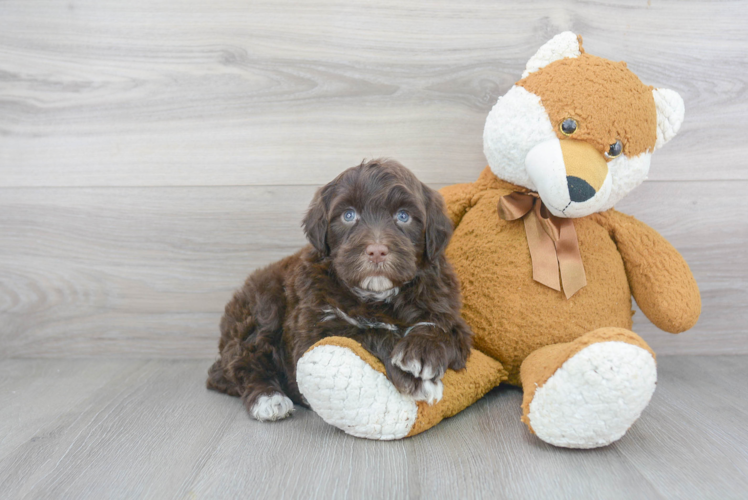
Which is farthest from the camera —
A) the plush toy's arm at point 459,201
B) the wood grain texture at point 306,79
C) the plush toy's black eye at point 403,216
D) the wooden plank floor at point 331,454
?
the wood grain texture at point 306,79

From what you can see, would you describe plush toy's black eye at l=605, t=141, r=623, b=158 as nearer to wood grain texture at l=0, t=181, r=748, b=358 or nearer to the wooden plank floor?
wood grain texture at l=0, t=181, r=748, b=358

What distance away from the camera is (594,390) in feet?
4.27

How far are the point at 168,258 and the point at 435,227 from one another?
4.07 ft

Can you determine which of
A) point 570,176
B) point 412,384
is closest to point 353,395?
point 412,384

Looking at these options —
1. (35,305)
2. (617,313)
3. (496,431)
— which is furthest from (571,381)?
(35,305)

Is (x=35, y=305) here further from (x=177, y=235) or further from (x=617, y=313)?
(x=617, y=313)

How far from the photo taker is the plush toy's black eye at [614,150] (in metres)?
1.57

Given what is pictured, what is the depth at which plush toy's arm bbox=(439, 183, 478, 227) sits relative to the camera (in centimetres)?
188

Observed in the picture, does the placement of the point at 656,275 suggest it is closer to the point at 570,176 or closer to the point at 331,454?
the point at 570,176

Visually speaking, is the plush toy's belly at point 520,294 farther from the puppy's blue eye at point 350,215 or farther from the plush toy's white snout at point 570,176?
the puppy's blue eye at point 350,215

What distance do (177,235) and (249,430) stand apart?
3.19 feet

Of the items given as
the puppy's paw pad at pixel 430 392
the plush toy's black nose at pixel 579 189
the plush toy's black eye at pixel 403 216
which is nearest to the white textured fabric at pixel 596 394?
the puppy's paw pad at pixel 430 392

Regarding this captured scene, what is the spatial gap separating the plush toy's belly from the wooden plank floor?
9.2 inches

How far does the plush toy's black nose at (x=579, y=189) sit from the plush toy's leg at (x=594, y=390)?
0.38 metres
